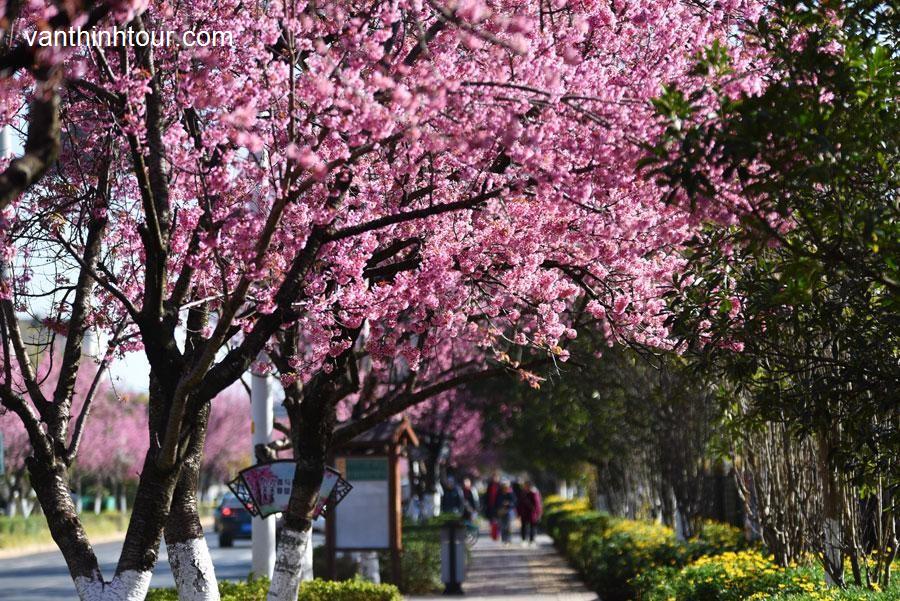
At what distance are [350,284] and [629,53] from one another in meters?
2.61

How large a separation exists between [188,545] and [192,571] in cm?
19

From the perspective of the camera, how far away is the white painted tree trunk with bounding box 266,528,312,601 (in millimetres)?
9664

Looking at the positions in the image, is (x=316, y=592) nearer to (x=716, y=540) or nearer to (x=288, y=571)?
(x=288, y=571)

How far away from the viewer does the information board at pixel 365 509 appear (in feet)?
59.7

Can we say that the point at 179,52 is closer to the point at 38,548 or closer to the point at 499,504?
the point at 499,504

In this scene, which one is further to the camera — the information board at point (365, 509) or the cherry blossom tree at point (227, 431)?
the cherry blossom tree at point (227, 431)

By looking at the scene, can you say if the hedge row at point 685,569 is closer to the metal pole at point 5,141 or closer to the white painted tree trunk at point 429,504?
the metal pole at point 5,141

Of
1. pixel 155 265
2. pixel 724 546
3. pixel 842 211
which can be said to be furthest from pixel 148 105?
pixel 724 546

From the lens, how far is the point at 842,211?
5789mm

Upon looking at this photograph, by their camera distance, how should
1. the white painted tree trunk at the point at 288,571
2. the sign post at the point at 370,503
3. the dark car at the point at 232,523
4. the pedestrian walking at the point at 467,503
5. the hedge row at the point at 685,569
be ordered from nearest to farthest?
1. the white painted tree trunk at the point at 288,571
2. the hedge row at the point at 685,569
3. the sign post at the point at 370,503
4. the pedestrian walking at the point at 467,503
5. the dark car at the point at 232,523

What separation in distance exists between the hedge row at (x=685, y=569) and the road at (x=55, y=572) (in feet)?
18.5

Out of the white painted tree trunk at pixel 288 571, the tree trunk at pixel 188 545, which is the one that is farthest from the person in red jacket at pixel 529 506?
the tree trunk at pixel 188 545

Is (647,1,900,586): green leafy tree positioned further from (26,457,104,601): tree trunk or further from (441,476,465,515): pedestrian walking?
(441,476,465,515): pedestrian walking

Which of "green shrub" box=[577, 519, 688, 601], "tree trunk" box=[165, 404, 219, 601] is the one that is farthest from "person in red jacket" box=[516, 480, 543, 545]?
"tree trunk" box=[165, 404, 219, 601]
